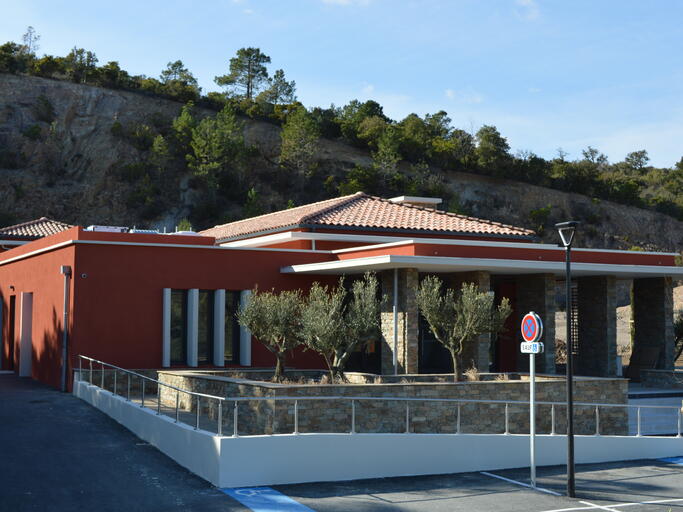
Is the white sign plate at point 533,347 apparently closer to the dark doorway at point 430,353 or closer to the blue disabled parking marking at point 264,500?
the blue disabled parking marking at point 264,500

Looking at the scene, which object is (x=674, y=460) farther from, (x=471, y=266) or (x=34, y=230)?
(x=34, y=230)

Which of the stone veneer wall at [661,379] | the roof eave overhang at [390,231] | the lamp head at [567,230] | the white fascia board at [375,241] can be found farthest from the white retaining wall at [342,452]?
the roof eave overhang at [390,231]

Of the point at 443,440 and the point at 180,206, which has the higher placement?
the point at 180,206

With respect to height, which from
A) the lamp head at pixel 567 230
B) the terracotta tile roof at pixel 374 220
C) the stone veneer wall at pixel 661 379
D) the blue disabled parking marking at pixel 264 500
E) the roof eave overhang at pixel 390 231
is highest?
the terracotta tile roof at pixel 374 220

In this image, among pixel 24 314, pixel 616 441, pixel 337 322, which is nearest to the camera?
→ pixel 616 441

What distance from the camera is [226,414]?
50.7 feet

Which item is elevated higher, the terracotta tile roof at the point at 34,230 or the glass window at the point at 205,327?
the terracotta tile roof at the point at 34,230

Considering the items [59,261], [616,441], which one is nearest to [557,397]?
[616,441]

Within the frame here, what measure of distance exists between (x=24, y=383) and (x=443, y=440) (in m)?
13.5

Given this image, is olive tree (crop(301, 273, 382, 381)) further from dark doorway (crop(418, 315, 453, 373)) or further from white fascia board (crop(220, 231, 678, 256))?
dark doorway (crop(418, 315, 453, 373))

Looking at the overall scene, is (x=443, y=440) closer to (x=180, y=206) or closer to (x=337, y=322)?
(x=337, y=322)

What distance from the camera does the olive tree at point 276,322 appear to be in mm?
17531

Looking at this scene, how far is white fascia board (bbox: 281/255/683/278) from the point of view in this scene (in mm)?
19188

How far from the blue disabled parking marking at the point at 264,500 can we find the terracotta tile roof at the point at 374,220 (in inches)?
511
